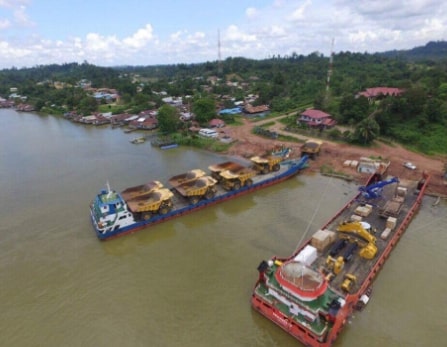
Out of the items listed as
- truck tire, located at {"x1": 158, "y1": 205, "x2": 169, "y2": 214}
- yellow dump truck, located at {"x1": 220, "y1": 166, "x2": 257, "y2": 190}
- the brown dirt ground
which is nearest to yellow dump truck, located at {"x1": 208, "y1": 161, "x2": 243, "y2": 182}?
yellow dump truck, located at {"x1": 220, "y1": 166, "x2": 257, "y2": 190}

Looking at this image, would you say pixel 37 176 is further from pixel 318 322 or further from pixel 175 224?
pixel 318 322

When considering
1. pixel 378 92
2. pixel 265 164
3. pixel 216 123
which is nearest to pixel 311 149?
pixel 265 164

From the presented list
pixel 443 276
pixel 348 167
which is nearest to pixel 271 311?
pixel 443 276

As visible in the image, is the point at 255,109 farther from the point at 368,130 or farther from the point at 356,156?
the point at 356,156

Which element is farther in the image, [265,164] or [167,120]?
[167,120]

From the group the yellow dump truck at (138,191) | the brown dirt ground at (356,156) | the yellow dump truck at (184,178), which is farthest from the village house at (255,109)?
the yellow dump truck at (138,191)

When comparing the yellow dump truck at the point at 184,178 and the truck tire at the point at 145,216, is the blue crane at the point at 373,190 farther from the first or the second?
the truck tire at the point at 145,216
